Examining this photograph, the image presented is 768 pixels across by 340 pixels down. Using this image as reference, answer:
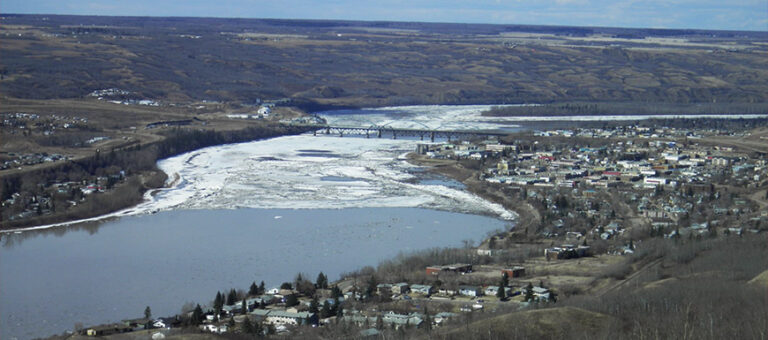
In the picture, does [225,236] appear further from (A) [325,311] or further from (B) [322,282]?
(A) [325,311]

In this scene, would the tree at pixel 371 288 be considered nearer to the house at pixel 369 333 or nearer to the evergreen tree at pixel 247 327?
the house at pixel 369 333

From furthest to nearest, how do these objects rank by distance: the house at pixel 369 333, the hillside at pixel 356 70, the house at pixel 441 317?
1. the hillside at pixel 356 70
2. the house at pixel 441 317
3. the house at pixel 369 333

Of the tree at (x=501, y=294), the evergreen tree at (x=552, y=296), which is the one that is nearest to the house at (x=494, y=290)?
the tree at (x=501, y=294)

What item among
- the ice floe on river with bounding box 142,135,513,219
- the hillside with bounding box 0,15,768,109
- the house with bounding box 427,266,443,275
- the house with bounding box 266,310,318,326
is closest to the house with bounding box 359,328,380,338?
the house with bounding box 266,310,318,326

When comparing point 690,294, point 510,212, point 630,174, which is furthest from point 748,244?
point 630,174

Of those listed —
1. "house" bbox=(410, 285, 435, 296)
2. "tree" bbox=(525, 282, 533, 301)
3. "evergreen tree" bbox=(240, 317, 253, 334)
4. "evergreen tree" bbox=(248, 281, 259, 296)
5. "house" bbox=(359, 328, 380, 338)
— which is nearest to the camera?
"house" bbox=(359, 328, 380, 338)

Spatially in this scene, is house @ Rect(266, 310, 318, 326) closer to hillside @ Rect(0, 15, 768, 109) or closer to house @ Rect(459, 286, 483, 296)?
house @ Rect(459, 286, 483, 296)
